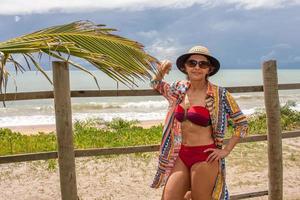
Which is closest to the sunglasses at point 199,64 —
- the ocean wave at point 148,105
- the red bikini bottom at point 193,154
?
the red bikini bottom at point 193,154

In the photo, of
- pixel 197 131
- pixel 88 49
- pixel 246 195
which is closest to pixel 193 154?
pixel 197 131

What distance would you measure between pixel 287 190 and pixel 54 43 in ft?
14.9

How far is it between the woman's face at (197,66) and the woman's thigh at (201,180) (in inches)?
24.0

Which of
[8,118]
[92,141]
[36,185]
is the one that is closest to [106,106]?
[8,118]

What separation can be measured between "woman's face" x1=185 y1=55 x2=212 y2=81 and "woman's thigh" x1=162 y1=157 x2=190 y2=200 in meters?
0.60

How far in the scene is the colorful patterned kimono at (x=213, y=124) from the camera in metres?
3.40

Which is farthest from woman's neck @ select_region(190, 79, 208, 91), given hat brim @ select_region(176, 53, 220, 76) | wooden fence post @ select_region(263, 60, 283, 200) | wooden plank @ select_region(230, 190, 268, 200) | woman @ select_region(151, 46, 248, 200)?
wooden plank @ select_region(230, 190, 268, 200)

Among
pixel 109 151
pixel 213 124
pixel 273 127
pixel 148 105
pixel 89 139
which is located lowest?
pixel 89 139

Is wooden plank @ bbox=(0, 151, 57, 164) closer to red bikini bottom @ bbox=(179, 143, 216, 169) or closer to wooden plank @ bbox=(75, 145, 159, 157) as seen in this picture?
wooden plank @ bbox=(75, 145, 159, 157)

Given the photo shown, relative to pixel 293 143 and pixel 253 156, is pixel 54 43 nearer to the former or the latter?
pixel 253 156

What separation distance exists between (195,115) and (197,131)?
0.38ft

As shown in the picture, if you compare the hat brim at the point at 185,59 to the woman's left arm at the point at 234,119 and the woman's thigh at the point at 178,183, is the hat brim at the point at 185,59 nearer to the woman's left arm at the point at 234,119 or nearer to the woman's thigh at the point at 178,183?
the woman's left arm at the point at 234,119

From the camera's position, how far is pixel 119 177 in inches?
296

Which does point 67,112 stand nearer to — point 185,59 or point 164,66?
point 164,66
